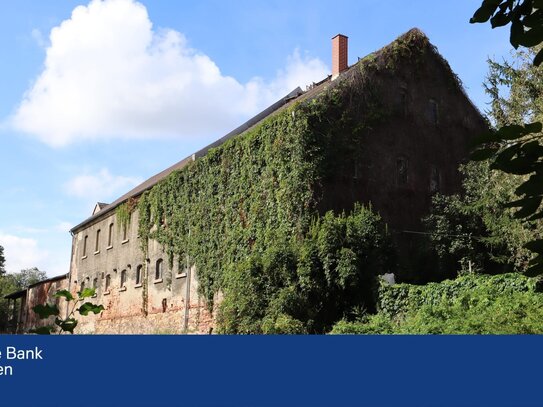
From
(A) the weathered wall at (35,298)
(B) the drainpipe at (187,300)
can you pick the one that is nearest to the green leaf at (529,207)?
(B) the drainpipe at (187,300)

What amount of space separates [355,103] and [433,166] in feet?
14.9

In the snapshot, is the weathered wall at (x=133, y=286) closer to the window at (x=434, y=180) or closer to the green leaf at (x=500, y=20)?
the window at (x=434, y=180)

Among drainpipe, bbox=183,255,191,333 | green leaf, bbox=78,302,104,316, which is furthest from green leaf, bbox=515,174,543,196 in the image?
drainpipe, bbox=183,255,191,333

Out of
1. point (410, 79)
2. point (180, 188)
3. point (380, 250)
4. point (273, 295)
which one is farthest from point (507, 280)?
point (180, 188)

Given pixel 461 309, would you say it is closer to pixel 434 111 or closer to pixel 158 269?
pixel 434 111

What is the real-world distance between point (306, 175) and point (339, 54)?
7.71m

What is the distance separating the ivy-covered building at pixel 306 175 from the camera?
2103 centimetres

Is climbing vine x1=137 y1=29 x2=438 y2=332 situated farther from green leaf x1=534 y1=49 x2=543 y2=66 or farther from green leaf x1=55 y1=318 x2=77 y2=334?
green leaf x1=534 y1=49 x2=543 y2=66

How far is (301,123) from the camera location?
20938 millimetres

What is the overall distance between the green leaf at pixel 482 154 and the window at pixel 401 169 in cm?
2077

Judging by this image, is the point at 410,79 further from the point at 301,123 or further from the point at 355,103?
the point at 301,123

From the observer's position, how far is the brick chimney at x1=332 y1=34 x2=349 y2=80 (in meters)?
25.6

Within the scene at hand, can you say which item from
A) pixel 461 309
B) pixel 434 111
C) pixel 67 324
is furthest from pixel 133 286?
pixel 67 324

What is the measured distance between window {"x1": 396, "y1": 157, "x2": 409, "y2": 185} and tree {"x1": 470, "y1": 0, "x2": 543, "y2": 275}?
20659 mm
